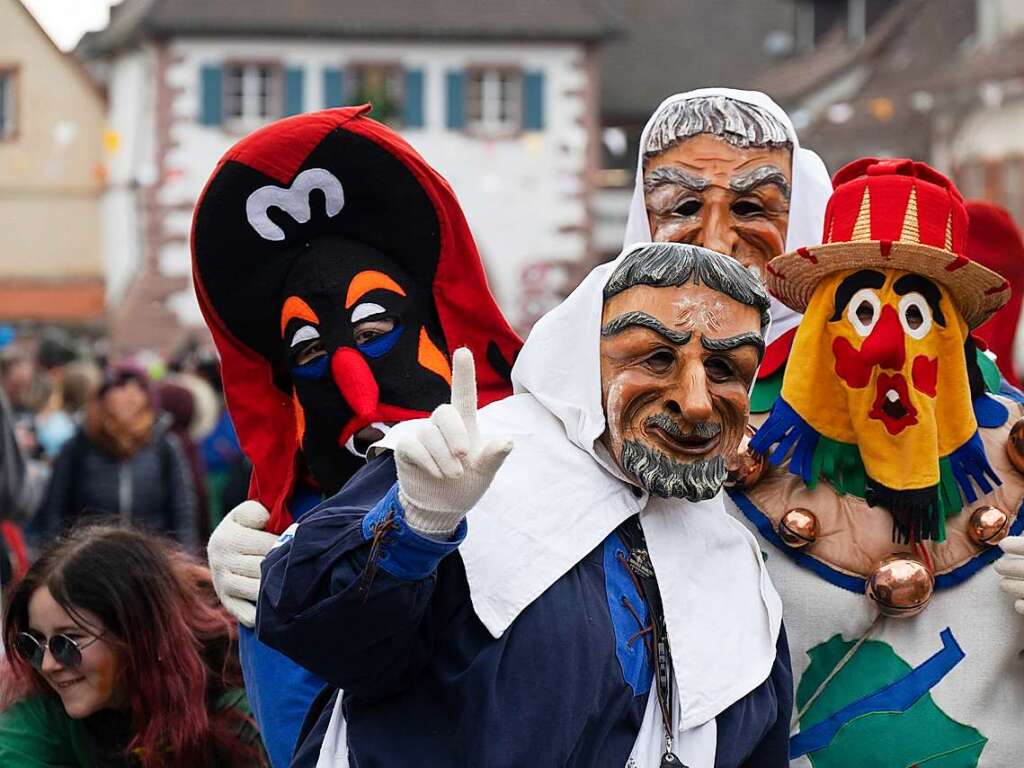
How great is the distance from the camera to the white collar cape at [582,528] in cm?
308

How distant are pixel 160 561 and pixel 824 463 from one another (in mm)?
1340

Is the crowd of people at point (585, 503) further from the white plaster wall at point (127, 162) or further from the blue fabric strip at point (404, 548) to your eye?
the white plaster wall at point (127, 162)

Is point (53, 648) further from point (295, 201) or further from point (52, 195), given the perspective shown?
point (52, 195)

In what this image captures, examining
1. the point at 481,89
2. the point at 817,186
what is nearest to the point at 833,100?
the point at 481,89

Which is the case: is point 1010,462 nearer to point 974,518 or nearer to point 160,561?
point 974,518

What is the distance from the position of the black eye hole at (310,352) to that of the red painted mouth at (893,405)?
3.43 ft

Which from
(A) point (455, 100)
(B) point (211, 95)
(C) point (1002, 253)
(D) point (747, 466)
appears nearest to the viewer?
(D) point (747, 466)

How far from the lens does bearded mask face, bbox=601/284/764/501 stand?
3113mm

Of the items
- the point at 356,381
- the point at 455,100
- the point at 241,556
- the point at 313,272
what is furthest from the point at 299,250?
the point at 455,100

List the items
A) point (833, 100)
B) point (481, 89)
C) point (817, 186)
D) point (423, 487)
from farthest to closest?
point (481, 89) < point (833, 100) < point (817, 186) < point (423, 487)

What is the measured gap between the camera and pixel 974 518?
3.74 m

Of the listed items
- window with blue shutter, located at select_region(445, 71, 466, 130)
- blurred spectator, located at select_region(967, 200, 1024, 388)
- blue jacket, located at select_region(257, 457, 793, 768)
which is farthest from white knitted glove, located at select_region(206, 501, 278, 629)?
window with blue shutter, located at select_region(445, 71, 466, 130)

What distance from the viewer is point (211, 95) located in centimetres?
3045

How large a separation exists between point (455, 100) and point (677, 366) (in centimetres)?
2824
